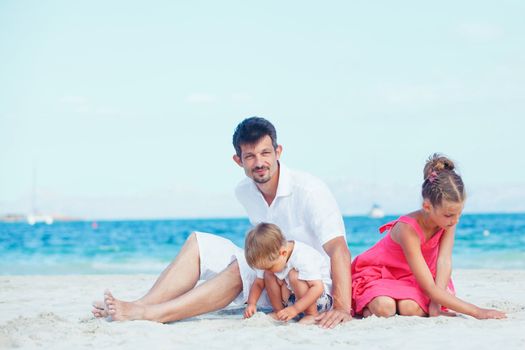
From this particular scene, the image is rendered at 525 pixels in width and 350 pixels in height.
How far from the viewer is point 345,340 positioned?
141 inches

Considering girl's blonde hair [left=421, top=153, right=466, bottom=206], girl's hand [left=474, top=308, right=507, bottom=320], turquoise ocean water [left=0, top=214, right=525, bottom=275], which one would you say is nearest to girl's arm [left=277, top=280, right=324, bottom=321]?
girl's blonde hair [left=421, top=153, right=466, bottom=206]

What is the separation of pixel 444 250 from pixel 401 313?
479mm

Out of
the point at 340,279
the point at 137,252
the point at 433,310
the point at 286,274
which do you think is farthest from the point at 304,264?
the point at 137,252

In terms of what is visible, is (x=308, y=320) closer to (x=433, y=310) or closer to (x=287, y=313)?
(x=287, y=313)

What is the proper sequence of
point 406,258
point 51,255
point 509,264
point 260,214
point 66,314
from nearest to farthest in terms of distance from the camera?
point 406,258, point 260,214, point 66,314, point 509,264, point 51,255

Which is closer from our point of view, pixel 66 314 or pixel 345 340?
pixel 345 340

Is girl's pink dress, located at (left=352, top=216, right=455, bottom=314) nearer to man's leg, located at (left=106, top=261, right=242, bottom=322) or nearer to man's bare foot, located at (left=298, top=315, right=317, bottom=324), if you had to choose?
man's bare foot, located at (left=298, top=315, right=317, bottom=324)

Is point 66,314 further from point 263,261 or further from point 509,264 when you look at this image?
point 509,264

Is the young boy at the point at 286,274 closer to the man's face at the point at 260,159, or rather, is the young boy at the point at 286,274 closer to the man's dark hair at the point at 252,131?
the man's face at the point at 260,159

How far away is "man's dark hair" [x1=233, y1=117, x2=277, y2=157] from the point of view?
13.9ft

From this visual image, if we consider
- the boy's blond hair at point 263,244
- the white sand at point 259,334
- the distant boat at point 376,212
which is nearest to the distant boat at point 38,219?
the distant boat at point 376,212

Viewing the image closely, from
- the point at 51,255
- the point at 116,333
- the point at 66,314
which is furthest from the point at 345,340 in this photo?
the point at 51,255

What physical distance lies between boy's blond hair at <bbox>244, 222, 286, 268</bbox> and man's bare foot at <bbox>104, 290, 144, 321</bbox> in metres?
0.77

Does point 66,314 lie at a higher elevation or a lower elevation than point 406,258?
lower
